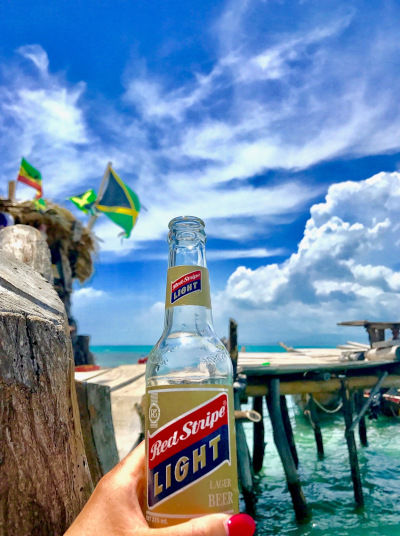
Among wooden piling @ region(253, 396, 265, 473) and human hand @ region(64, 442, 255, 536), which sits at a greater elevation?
human hand @ region(64, 442, 255, 536)

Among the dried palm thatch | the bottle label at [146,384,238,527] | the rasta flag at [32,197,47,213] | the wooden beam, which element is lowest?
the wooden beam

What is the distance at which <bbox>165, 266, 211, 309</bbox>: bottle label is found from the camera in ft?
5.30

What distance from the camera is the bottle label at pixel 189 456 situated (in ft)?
4.26

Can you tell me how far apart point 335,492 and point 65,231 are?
10.1 m

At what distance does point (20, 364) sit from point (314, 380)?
8.82m

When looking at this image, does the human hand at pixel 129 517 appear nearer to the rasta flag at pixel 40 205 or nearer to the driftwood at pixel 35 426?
the driftwood at pixel 35 426

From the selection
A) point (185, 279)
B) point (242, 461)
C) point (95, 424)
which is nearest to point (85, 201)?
point (242, 461)

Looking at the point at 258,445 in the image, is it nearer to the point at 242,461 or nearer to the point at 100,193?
the point at 242,461

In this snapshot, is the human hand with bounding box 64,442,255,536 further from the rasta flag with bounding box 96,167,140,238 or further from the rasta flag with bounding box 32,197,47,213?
the rasta flag with bounding box 96,167,140,238

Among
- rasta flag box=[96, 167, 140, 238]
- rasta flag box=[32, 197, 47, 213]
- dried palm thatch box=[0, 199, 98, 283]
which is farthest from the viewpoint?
rasta flag box=[96, 167, 140, 238]

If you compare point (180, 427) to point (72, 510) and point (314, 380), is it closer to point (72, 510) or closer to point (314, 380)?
point (72, 510)

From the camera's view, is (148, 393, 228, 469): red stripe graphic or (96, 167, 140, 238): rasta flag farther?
(96, 167, 140, 238): rasta flag

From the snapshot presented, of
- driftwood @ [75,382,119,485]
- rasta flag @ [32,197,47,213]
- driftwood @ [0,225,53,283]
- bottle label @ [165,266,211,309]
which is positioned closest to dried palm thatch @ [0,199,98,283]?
rasta flag @ [32,197,47,213]

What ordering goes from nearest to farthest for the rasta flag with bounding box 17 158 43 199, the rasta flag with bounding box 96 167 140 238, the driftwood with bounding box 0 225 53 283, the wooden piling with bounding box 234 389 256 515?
the driftwood with bounding box 0 225 53 283
the wooden piling with bounding box 234 389 256 515
the rasta flag with bounding box 17 158 43 199
the rasta flag with bounding box 96 167 140 238
